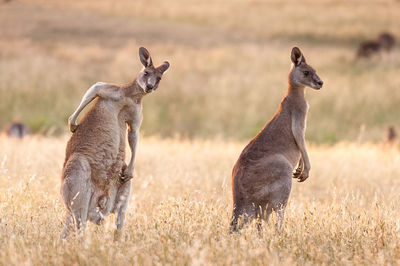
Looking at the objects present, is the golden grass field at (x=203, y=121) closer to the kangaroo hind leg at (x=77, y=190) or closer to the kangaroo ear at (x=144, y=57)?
the kangaroo hind leg at (x=77, y=190)

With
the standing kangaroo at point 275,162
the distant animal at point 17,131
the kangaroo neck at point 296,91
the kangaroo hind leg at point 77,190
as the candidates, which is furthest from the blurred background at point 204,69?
the kangaroo hind leg at point 77,190

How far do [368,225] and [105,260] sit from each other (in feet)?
8.01

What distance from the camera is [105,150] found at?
Result: 224 inches

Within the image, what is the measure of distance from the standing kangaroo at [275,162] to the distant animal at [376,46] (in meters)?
24.2

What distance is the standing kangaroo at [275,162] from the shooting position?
5797mm

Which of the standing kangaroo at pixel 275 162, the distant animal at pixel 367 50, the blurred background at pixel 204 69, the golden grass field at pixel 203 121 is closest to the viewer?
the golden grass field at pixel 203 121

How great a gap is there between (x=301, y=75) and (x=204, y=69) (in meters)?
20.2

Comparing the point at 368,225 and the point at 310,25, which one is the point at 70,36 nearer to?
the point at 310,25

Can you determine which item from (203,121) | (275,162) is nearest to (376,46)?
(203,121)

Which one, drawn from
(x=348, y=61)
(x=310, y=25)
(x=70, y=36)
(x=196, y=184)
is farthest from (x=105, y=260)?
(x=310, y=25)

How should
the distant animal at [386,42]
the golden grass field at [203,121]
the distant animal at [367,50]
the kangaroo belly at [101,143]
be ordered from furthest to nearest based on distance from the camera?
the distant animal at [386,42] → the distant animal at [367,50] → the kangaroo belly at [101,143] → the golden grass field at [203,121]

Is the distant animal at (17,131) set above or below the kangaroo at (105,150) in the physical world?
below

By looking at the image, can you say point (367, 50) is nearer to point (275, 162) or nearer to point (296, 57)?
point (296, 57)

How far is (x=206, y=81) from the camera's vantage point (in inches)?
1012
